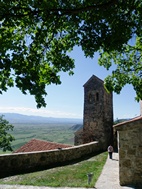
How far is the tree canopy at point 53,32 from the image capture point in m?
5.95

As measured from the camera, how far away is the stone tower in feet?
75.8

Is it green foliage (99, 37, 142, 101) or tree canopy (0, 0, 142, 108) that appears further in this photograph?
green foliage (99, 37, 142, 101)

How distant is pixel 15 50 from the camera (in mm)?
6500

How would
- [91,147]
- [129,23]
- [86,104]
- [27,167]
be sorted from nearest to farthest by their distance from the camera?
1. [129,23]
2. [27,167]
3. [91,147]
4. [86,104]

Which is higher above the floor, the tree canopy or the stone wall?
the tree canopy

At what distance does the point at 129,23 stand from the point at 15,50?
13.1 ft

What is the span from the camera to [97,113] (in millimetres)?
23609

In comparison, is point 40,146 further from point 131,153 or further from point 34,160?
point 131,153

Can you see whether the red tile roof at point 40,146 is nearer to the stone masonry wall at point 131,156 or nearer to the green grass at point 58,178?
the green grass at point 58,178

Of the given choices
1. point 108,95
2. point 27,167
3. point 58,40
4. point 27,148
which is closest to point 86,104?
point 108,95

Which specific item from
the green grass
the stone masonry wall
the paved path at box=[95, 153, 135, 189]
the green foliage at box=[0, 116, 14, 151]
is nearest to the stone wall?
the green grass

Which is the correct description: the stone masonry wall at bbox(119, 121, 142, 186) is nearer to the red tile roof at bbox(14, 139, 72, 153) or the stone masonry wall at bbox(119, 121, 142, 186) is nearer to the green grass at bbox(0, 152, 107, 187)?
the green grass at bbox(0, 152, 107, 187)

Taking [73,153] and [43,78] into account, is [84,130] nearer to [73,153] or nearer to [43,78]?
[73,153]

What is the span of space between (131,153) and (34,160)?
602cm
